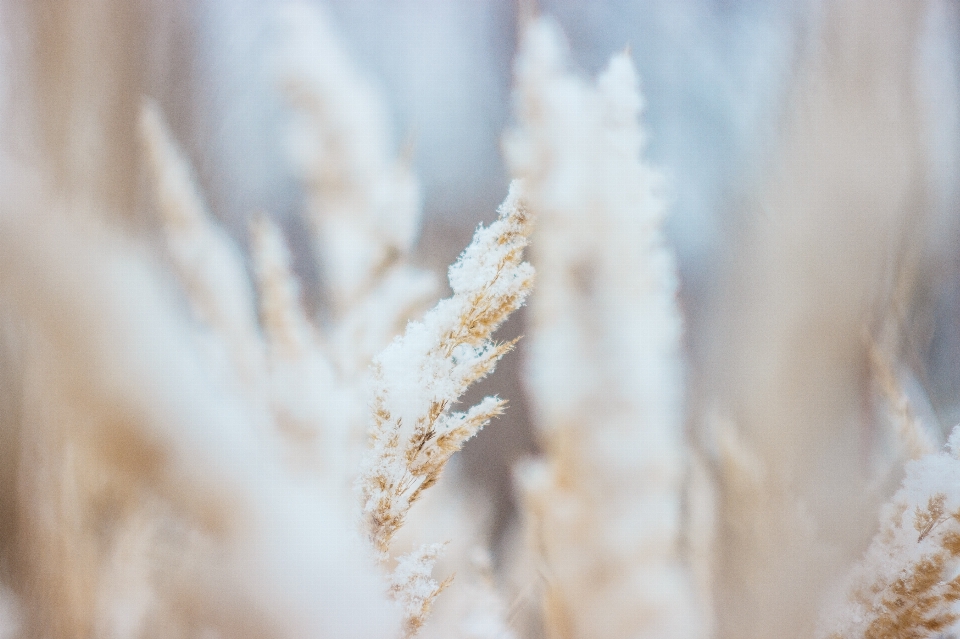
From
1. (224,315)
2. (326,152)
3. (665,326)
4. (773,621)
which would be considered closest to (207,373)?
(224,315)

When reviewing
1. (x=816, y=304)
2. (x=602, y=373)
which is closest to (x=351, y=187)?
(x=602, y=373)

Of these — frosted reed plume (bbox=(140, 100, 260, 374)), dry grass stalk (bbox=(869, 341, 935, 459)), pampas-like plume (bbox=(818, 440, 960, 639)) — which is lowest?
pampas-like plume (bbox=(818, 440, 960, 639))

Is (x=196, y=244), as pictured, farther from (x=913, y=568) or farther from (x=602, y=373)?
(x=913, y=568)

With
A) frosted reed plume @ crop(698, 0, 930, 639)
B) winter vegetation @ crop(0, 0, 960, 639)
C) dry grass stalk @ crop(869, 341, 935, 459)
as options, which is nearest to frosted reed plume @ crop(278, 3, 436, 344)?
winter vegetation @ crop(0, 0, 960, 639)

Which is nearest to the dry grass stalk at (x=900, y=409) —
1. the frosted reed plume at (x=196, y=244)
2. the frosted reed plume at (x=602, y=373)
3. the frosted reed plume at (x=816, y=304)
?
the frosted reed plume at (x=816, y=304)

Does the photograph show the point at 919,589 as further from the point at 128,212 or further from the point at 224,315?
the point at 128,212

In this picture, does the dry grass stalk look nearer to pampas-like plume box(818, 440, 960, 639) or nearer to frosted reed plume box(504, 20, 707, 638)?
pampas-like plume box(818, 440, 960, 639)
